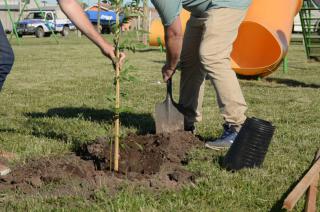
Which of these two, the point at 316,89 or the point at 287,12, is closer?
the point at 316,89

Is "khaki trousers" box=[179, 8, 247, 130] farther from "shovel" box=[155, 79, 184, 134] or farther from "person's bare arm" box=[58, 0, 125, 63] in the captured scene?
"person's bare arm" box=[58, 0, 125, 63]

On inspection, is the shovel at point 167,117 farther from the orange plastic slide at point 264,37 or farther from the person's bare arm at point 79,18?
the orange plastic slide at point 264,37

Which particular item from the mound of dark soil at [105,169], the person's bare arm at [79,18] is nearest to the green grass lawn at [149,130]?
the mound of dark soil at [105,169]

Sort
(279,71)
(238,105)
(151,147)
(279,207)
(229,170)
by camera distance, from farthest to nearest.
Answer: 1. (279,71)
2. (238,105)
3. (151,147)
4. (229,170)
5. (279,207)

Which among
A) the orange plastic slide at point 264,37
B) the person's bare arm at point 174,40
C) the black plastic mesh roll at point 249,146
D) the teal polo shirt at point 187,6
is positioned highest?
the teal polo shirt at point 187,6

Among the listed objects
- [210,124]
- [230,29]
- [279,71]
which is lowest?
[279,71]

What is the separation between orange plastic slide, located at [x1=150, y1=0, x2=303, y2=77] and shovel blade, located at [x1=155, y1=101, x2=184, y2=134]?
15.9 ft

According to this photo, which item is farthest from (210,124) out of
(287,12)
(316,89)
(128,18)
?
(287,12)

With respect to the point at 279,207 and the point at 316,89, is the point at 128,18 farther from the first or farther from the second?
the point at 316,89

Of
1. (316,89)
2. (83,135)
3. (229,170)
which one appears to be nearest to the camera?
(229,170)

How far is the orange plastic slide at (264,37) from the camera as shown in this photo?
341 inches

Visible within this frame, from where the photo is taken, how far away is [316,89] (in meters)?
7.72

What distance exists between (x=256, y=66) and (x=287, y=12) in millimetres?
1067

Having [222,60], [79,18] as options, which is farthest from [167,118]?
[79,18]
